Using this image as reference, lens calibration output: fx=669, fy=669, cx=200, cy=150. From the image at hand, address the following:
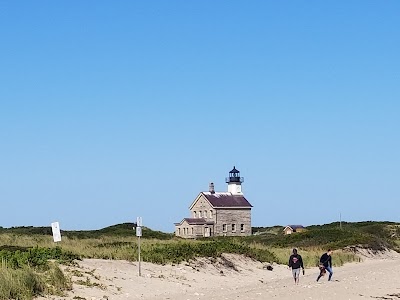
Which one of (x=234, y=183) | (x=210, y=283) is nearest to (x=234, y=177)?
(x=234, y=183)

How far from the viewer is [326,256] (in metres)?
29.2

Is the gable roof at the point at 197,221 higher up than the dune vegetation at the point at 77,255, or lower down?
higher up

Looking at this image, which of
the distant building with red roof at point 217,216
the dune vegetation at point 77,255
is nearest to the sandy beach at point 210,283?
the dune vegetation at point 77,255

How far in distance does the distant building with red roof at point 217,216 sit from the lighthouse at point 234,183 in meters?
0.14

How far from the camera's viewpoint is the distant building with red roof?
257ft

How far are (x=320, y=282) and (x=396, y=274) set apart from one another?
342 inches

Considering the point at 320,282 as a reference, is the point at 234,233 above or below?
above

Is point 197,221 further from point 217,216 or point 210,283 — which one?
point 210,283

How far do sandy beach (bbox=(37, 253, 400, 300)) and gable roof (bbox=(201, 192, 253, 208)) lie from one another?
142ft

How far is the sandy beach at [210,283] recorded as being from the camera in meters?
22.6

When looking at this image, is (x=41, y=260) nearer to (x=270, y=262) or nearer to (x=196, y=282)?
(x=196, y=282)

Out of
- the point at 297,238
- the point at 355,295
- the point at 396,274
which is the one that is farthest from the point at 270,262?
the point at 297,238

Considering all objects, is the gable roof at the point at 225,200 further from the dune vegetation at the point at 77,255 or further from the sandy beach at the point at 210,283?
the sandy beach at the point at 210,283

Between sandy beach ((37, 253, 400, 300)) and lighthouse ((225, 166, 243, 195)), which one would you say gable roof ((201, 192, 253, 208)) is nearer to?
lighthouse ((225, 166, 243, 195))
